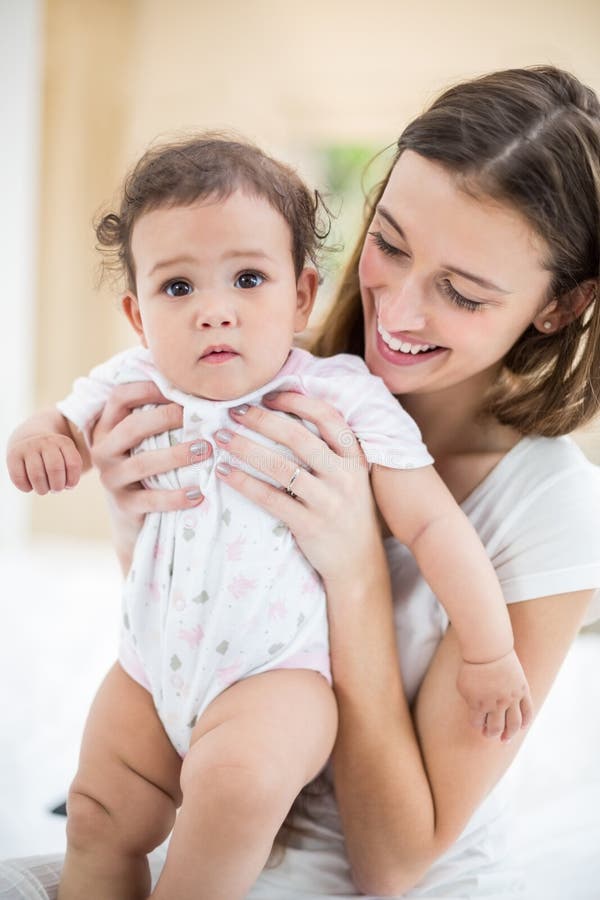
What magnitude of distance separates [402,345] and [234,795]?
698 mm

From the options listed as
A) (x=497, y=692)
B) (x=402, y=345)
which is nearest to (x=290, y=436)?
(x=402, y=345)

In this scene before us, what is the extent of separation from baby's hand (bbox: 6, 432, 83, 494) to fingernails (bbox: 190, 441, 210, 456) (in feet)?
0.57

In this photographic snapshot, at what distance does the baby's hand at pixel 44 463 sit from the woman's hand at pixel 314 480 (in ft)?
0.74

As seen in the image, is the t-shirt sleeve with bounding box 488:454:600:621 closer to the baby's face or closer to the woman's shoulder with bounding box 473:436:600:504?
the woman's shoulder with bounding box 473:436:600:504

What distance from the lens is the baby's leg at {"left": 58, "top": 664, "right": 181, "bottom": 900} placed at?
1.20 m

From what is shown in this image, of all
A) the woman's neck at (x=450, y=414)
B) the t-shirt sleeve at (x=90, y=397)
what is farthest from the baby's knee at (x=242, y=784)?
the woman's neck at (x=450, y=414)

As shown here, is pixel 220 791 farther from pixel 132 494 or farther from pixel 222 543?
pixel 132 494

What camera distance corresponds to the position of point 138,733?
4.22ft

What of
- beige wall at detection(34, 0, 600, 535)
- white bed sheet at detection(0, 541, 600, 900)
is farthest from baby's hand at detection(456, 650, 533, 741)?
beige wall at detection(34, 0, 600, 535)

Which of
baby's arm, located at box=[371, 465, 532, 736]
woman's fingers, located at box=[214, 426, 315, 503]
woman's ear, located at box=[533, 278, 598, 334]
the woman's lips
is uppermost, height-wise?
woman's ear, located at box=[533, 278, 598, 334]

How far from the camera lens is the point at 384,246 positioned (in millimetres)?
1372

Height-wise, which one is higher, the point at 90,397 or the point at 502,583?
the point at 90,397

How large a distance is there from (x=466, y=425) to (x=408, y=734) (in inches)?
21.7

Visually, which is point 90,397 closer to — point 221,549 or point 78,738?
point 221,549
